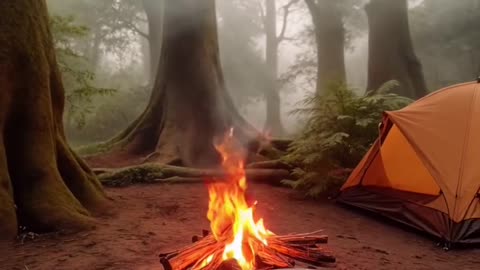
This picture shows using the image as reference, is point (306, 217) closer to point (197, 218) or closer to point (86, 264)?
point (197, 218)

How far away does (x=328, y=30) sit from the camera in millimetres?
20328

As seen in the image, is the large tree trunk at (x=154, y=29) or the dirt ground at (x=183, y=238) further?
the large tree trunk at (x=154, y=29)

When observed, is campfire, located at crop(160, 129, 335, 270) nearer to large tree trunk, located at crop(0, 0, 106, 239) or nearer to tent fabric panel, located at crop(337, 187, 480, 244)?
large tree trunk, located at crop(0, 0, 106, 239)

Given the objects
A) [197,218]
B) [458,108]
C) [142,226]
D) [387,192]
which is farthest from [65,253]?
[458,108]

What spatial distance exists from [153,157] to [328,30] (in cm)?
1348

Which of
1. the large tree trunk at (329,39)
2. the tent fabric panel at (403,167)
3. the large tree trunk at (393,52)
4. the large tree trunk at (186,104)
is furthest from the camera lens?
the large tree trunk at (329,39)

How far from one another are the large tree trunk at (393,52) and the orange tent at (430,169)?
19.0ft

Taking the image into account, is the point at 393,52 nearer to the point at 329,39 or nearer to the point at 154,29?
the point at 329,39

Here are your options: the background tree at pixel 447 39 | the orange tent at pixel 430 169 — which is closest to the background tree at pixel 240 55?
the background tree at pixel 447 39

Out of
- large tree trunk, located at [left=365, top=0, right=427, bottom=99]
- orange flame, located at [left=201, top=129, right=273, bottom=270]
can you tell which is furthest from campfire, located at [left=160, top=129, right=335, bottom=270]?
large tree trunk, located at [left=365, top=0, right=427, bottom=99]

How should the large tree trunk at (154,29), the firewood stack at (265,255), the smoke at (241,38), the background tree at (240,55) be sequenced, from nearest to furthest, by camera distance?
the firewood stack at (265,255), the smoke at (241,38), the large tree trunk at (154,29), the background tree at (240,55)

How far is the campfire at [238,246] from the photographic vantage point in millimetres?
3523

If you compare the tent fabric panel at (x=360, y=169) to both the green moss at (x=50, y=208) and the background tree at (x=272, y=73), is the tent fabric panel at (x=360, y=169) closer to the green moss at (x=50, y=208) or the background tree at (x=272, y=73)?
the green moss at (x=50, y=208)

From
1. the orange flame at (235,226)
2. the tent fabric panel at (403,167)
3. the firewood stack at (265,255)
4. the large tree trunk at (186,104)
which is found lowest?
the firewood stack at (265,255)
